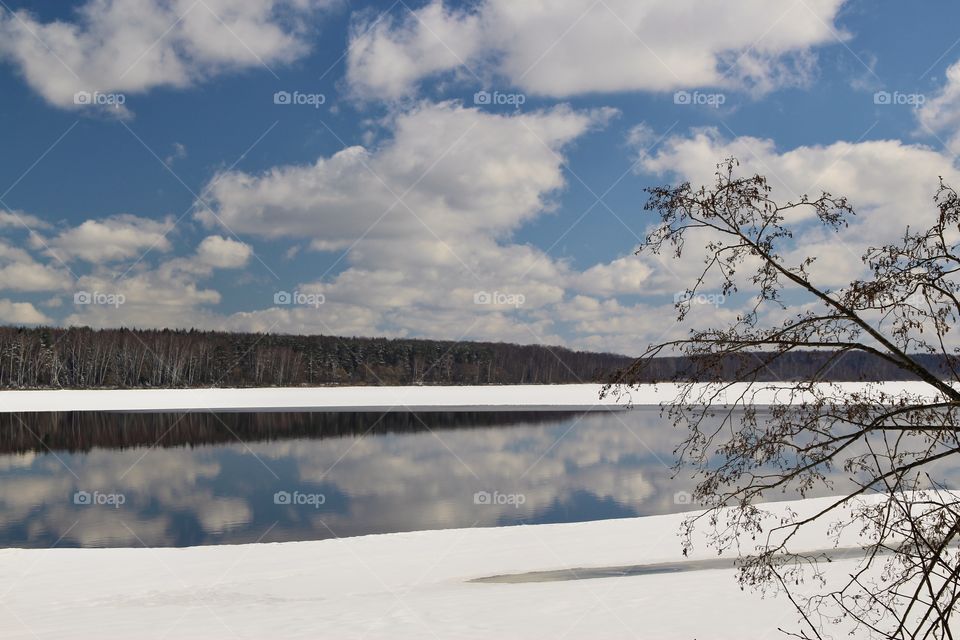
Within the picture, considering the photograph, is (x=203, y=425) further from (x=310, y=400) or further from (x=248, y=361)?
(x=248, y=361)

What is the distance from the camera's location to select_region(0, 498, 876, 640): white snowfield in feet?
24.2

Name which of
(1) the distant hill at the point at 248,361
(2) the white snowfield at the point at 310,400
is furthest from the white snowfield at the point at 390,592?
(1) the distant hill at the point at 248,361

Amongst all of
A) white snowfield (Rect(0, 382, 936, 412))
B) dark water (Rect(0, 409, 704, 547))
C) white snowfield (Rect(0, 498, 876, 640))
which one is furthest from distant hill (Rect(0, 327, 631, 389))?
white snowfield (Rect(0, 498, 876, 640))

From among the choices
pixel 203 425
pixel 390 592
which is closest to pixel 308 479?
pixel 390 592

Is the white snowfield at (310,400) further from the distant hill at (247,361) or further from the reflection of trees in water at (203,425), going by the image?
the distant hill at (247,361)

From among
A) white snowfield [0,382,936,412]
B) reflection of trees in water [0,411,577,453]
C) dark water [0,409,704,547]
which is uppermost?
white snowfield [0,382,936,412]

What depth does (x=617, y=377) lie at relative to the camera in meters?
3.08

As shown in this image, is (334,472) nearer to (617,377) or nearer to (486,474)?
(486,474)

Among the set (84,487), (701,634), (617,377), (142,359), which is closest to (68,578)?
(701,634)

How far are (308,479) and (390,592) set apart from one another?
40.0 ft

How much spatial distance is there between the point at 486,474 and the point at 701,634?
47.4 ft

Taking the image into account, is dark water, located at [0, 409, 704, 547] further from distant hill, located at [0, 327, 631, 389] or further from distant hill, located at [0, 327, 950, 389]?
distant hill, located at [0, 327, 950, 389]

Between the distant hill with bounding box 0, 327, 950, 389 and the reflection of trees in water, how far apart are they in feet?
87.2

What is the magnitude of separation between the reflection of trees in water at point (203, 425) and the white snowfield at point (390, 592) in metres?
19.5
